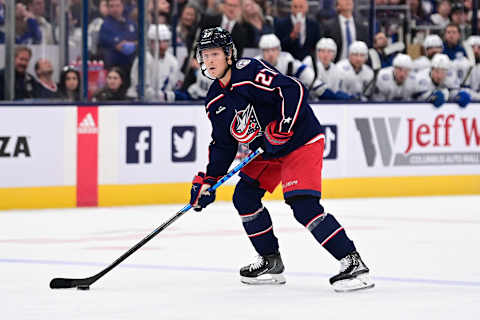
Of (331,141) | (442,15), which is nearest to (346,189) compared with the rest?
(331,141)

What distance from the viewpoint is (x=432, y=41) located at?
428 inches

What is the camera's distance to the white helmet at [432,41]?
10.9 m

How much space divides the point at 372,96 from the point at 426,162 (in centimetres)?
75

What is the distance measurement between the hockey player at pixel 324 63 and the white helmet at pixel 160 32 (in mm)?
1269

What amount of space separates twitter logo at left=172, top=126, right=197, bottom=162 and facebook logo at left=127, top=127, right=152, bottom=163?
21cm

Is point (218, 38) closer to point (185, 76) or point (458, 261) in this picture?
point (458, 261)

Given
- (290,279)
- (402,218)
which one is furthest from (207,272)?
(402,218)

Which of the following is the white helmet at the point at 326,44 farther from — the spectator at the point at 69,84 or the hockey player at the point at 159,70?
the spectator at the point at 69,84

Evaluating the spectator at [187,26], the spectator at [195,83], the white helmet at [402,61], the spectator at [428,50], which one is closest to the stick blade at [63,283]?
the spectator at [195,83]

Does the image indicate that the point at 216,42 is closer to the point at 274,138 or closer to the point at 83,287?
the point at 274,138

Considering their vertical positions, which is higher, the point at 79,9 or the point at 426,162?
the point at 79,9

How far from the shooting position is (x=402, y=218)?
27.5 feet

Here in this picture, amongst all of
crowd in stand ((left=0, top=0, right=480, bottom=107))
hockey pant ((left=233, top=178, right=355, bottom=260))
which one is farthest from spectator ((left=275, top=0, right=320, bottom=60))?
hockey pant ((left=233, top=178, right=355, bottom=260))

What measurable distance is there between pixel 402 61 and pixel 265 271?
5481 mm
